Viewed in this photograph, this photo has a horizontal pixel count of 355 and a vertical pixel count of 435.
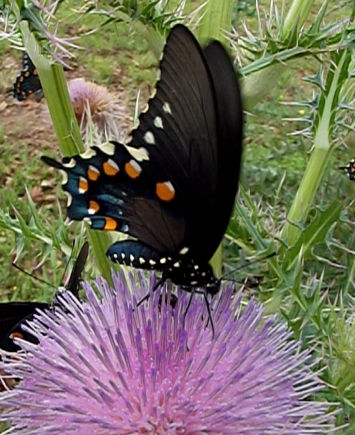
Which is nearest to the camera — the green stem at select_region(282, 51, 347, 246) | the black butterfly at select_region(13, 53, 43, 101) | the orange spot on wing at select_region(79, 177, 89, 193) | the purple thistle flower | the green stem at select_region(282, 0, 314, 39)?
the purple thistle flower

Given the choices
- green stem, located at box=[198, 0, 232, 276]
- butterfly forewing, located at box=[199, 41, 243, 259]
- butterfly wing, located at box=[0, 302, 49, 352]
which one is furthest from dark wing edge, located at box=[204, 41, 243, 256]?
butterfly wing, located at box=[0, 302, 49, 352]

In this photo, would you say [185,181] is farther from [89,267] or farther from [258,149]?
[258,149]

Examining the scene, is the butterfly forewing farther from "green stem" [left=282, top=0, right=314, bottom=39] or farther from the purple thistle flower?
"green stem" [left=282, top=0, right=314, bottom=39]

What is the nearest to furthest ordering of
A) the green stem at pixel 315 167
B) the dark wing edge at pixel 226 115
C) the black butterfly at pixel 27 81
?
1. the dark wing edge at pixel 226 115
2. the green stem at pixel 315 167
3. the black butterfly at pixel 27 81

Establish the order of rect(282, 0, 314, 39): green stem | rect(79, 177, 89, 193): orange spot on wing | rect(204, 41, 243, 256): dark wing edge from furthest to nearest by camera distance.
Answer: rect(282, 0, 314, 39): green stem
rect(79, 177, 89, 193): orange spot on wing
rect(204, 41, 243, 256): dark wing edge

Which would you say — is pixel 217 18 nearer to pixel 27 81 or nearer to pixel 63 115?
pixel 63 115

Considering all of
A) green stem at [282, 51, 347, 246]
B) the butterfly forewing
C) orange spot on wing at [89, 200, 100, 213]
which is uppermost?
the butterfly forewing

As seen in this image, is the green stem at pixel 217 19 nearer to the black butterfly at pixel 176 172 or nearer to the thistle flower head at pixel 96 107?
the black butterfly at pixel 176 172

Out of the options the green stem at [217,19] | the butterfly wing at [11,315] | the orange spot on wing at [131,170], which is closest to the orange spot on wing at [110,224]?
the orange spot on wing at [131,170]
